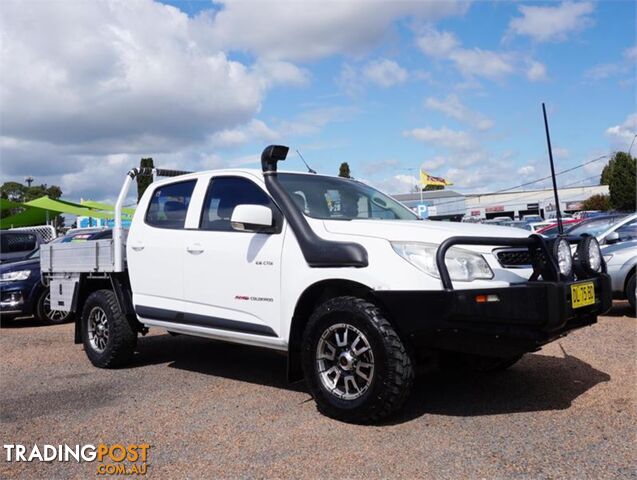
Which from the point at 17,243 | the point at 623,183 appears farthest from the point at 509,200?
the point at 17,243

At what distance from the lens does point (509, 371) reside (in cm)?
541

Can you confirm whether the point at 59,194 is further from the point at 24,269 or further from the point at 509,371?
the point at 509,371

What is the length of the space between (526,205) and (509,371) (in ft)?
226

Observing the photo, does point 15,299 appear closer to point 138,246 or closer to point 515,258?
point 138,246

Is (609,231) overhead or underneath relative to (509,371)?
overhead

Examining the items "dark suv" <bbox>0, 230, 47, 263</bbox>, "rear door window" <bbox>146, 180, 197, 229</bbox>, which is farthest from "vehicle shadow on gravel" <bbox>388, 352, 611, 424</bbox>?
"dark suv" <bbox>0, 230, 47, 263</bbox>

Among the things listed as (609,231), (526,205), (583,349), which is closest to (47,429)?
(583,349)

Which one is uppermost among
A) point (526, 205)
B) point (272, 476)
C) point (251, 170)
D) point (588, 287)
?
point (526, 205)

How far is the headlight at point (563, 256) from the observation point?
4.07 meters

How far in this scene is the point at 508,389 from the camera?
4.81 meters

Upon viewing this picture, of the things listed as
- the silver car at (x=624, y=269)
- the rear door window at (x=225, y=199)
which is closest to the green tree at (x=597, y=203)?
the silver car at (x=624, y=269)

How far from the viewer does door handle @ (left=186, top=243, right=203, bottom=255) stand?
16.6 feet

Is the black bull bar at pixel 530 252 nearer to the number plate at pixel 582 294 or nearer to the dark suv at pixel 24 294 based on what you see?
the number plate at pixel 582 294

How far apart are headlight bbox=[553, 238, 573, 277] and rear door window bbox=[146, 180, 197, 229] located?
3080 mm
